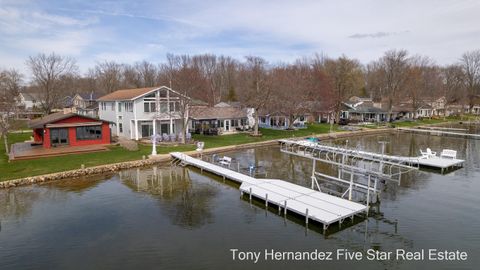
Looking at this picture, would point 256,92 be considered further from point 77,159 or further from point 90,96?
point 90,96

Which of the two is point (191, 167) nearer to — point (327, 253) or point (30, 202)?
point (30, 202)

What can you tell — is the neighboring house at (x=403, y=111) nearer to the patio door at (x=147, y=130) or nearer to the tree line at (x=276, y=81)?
the tree line at (x=276, y=81)

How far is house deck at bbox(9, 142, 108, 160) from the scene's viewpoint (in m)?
25.0

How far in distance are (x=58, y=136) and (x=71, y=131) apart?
1.14m

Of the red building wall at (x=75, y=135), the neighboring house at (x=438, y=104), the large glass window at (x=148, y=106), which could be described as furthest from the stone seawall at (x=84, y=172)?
the neighboring house at (x=438, y=104)

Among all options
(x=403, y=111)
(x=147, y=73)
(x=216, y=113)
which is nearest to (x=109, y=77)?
(x=147, y=73)

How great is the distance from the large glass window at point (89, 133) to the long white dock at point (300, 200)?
1582 centimetres

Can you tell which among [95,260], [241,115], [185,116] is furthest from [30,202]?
[241,115]

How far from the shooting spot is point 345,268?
36.1 ft

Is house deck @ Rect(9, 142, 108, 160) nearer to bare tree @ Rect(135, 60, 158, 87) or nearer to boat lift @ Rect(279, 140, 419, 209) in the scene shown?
boat lift @ Rect(279, 140, 419, 209)

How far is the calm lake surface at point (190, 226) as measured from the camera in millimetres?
11398

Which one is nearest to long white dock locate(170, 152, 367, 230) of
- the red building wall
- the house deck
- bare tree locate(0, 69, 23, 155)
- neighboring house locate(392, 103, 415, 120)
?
the house deck

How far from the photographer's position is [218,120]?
1647 inches

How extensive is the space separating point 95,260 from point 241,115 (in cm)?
3368
